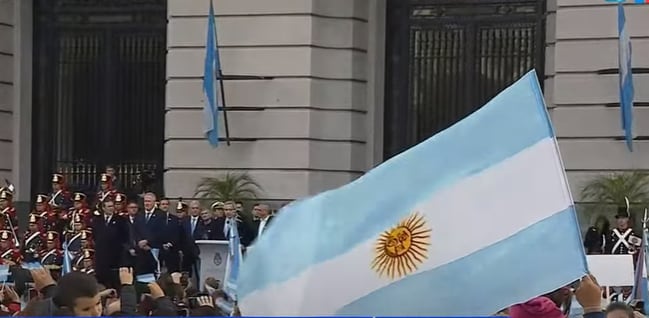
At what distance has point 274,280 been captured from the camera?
5.12m

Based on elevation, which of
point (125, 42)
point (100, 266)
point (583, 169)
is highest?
point (125, 42)

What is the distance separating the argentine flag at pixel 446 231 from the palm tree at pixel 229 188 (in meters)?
16.0

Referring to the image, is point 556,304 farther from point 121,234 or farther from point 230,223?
point 121,234

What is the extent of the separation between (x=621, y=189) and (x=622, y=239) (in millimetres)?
1616

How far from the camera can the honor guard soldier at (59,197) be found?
21.7m

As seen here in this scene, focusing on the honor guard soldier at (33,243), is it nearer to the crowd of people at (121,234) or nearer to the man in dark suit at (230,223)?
the crowd of people at (121,234)

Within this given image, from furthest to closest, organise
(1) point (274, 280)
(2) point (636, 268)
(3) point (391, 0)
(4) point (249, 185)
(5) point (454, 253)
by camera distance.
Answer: (3) point (391, 0)
(4) point (249, 185)
(2) point (636, 268)
(5) point (454, 253)
(1) point (274, 280)

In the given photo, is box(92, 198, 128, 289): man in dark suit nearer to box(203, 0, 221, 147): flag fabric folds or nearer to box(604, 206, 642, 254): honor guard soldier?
box(203, 0, 221, 147): flag fabric folds

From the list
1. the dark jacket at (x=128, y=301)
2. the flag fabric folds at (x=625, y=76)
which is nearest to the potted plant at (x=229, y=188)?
the flag fabric folds at (x=625, y=76)

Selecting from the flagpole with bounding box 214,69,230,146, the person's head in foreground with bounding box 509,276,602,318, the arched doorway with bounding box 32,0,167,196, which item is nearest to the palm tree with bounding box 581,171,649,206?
the flagpole with bounding box 214,69,230,146

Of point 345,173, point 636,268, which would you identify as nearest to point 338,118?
point 345,173

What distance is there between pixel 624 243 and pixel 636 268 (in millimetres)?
3313

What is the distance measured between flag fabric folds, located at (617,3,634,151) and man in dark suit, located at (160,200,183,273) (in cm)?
578

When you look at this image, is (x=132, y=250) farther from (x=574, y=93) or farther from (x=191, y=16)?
(x=574, y=93)
